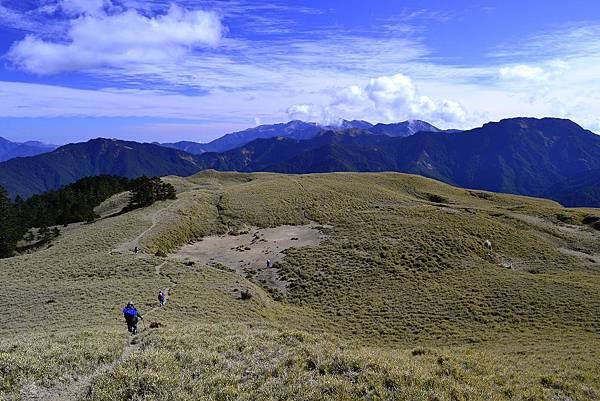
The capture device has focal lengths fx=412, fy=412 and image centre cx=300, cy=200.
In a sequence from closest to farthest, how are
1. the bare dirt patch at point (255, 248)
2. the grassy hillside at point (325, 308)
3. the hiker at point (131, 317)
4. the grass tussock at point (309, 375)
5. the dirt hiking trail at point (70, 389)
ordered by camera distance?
the grass tussock at point (309, 375)
the dirt hiking trail at point (70, 389)
the grassy hillside at point (325, 308)
the hiker at point (131, 317)
the bare dirt patch at point (255, 248)

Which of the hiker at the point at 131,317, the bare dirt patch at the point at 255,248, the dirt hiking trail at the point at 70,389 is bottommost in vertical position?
the bare dirt patch at the point at 255,248

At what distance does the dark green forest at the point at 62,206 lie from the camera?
61.0 meters

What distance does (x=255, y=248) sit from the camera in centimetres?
5016

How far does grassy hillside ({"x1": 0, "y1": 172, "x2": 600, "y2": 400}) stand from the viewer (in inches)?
485

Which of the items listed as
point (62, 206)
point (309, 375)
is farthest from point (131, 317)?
point (62, 206)

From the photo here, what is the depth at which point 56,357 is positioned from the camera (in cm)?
1391

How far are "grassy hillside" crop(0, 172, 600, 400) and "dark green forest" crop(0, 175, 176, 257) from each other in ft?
17.4

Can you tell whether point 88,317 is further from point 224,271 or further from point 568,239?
point 568,239

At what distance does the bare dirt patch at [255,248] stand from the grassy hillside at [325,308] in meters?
1.51

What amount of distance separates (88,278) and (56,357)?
23.8 metres

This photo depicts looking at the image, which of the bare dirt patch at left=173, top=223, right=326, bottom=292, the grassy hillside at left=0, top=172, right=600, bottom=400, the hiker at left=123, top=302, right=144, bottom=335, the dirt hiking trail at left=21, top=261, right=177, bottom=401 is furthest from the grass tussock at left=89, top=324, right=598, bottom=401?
the bare dirt patch at left=173, top=223, right=326, bottom=292

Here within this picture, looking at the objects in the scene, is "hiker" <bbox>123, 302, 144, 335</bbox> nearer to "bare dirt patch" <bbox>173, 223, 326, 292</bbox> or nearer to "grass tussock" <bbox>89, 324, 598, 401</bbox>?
"grass tussock" <bbox>89, 324, 598, 401</bbox>

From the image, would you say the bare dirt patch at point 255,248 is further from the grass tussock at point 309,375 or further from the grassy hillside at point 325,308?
the grass tussock at point 309,375

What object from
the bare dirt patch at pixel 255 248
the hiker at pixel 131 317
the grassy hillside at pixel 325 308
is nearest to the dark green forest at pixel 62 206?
the grassy hillside at pixel 325 308
